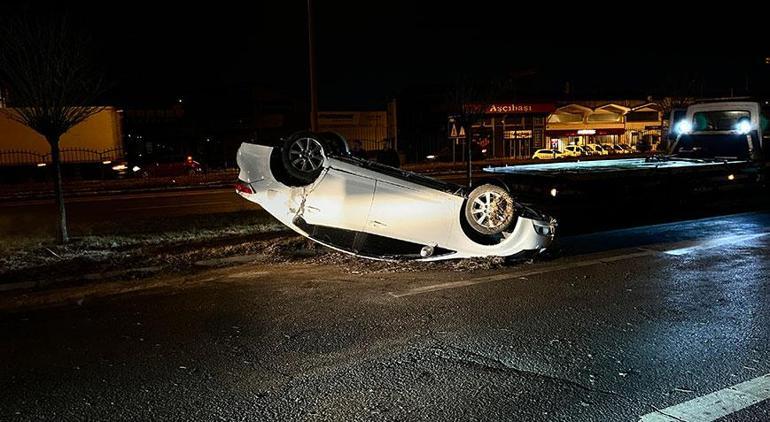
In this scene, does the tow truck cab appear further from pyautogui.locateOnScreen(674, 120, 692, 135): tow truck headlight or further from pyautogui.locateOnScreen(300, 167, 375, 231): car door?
pyautogui.locateOnScreen(300, 167, 375, 231): car door

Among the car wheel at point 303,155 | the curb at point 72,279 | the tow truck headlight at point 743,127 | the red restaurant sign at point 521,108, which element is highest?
the red restaurant sign at point 521,108

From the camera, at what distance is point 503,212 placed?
871cm

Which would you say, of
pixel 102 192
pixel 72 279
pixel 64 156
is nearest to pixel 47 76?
pixel 72 279

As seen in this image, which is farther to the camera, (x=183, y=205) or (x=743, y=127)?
(x=183, y=205)

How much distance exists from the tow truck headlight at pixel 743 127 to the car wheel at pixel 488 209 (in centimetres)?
922

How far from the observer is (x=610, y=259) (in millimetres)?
9398

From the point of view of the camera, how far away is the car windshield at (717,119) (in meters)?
15.3

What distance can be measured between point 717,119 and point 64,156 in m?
27.1

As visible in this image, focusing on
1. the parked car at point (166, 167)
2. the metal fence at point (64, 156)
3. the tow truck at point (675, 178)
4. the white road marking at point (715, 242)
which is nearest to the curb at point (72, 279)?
the tow truck at point (675, 178)

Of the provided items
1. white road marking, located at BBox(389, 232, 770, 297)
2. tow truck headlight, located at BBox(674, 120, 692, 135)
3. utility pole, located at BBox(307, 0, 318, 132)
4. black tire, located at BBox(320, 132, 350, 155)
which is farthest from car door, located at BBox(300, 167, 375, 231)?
tow truck headlight, located at BBox(674, 120, 692, 135)

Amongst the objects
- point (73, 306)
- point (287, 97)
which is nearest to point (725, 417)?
point (73, 306)

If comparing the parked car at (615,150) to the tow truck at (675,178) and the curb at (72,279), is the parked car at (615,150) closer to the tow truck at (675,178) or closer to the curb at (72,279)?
the tow truck at (675,178)

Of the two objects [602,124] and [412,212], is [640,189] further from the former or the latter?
[602,124]

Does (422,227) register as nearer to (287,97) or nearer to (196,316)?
(196,316)
